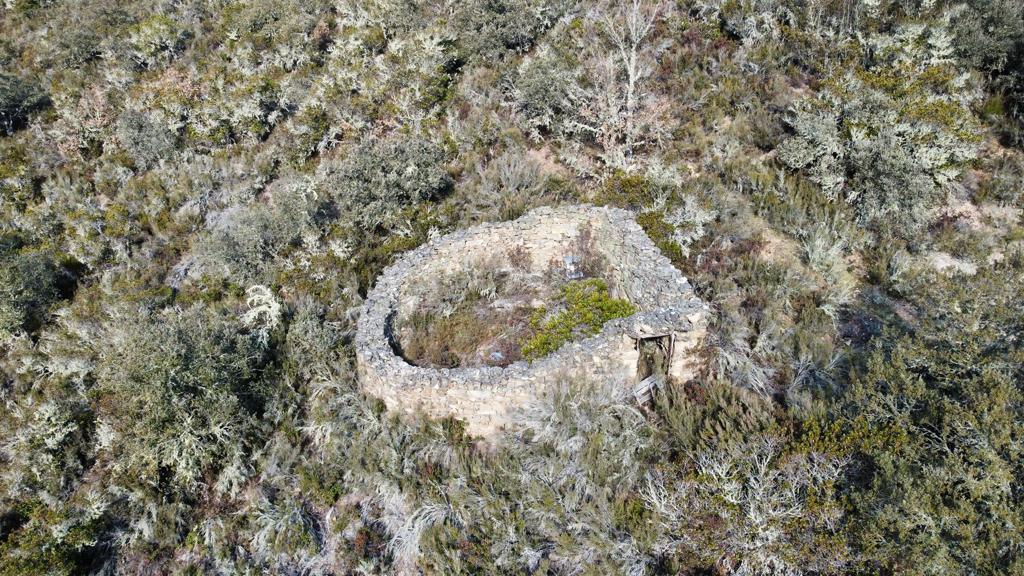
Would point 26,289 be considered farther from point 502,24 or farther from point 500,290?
point 502,24

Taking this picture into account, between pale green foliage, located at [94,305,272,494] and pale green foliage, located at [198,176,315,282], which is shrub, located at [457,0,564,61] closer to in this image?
pale green foliage, located at [198,176,315,282]

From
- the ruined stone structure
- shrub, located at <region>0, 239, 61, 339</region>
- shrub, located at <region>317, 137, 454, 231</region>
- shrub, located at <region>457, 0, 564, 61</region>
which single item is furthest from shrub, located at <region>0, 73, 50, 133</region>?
the ruined stone structure

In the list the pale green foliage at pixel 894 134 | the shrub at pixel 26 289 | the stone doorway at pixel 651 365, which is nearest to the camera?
the stone doorway at pixel 651 365

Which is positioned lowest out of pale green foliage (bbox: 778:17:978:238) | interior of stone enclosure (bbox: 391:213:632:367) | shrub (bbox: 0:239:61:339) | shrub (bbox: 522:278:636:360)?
shrub (bbox: 0:239:61:339)

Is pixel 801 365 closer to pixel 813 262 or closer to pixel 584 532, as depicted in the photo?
pixel 813 262

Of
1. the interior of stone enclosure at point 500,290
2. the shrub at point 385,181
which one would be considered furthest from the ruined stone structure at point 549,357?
the shrub at point 385,181

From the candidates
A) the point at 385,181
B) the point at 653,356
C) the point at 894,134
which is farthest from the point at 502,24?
the point at 653,356

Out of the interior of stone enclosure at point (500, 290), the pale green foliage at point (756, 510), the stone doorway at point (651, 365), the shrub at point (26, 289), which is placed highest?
the pale green foliage at point (756, 510)

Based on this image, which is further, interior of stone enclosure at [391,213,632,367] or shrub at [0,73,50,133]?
shrub at [0,73,50,133]

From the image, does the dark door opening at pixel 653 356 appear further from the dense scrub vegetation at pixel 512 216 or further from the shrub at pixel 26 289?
the shrub at pixel 26 289
